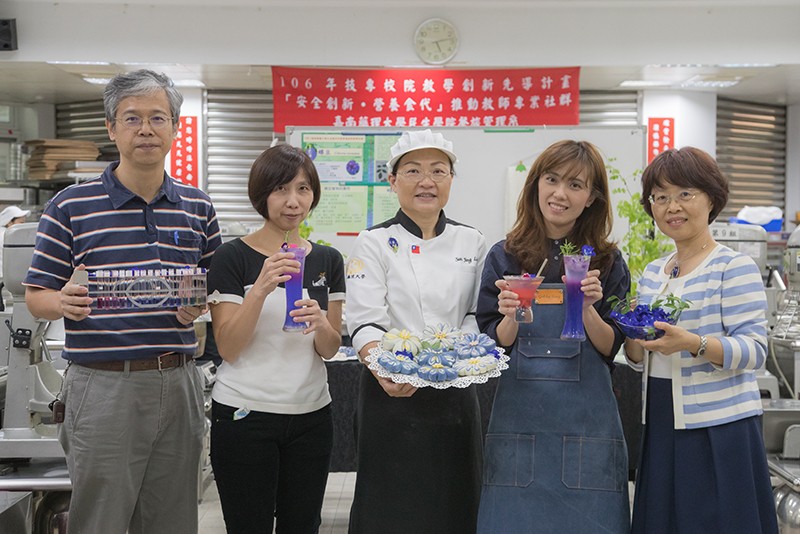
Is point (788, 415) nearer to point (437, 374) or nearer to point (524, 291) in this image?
point (524, 291)

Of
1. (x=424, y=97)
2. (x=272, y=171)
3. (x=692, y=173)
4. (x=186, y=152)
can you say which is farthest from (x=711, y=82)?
(x=272, y=171)

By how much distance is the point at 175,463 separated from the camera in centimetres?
222

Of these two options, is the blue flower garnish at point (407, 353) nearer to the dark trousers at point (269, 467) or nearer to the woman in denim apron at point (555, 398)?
the woman in denim apron at point (555, 398)

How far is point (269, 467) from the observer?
2.20 meters

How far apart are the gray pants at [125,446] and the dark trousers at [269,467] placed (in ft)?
0.43

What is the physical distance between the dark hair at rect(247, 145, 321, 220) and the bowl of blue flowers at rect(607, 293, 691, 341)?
104 cm

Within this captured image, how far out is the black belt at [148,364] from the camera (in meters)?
2.12

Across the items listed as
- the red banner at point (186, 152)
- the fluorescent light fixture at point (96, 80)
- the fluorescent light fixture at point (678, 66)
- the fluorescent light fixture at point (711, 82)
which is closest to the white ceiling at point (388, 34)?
the fluorescent light fixture at point (678, 66)

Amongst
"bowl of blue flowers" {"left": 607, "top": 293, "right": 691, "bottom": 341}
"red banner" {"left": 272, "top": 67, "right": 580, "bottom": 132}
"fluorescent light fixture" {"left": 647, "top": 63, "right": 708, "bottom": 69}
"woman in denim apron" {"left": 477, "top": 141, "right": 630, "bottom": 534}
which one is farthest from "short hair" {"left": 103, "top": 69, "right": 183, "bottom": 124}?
"fluorescent light fixture" {"left": 647, "top": 63, "right": 708, "bottom": 69}

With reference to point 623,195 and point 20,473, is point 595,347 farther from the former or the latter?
point 623,195

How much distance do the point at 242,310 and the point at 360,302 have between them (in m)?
0.35

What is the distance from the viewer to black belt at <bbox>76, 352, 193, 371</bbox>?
212 cm

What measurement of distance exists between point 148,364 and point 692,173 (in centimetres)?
170

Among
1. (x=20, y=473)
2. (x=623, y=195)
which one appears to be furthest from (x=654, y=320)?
(x=623, y=195)
